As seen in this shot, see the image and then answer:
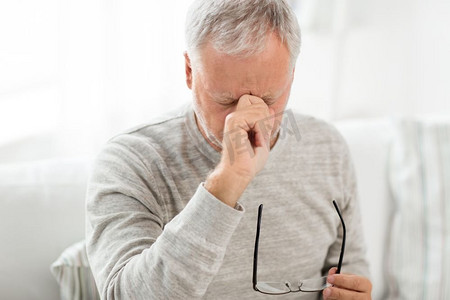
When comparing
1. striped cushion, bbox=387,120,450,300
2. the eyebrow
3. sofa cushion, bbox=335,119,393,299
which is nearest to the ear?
the eyebrow

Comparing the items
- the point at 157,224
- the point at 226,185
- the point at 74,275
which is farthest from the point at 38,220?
the point at 226,185

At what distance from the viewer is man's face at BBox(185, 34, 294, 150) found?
3.42ft

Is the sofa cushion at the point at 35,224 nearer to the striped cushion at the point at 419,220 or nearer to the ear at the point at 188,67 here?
the ear at the point at 188,67

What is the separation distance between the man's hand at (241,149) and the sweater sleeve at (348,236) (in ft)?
1.28

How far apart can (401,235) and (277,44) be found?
0.88 m

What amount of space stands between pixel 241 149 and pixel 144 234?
25 cm

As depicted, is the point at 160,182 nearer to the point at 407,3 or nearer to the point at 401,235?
the point at 401,235

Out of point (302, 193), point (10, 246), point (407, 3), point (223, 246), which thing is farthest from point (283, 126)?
point (407, 3)

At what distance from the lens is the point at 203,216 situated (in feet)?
3.19

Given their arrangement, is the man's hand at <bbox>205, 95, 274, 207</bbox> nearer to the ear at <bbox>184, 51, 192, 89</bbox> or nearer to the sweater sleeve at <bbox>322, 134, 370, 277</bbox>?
the ear at <bbox>184, 51, 192, 89</bbox>

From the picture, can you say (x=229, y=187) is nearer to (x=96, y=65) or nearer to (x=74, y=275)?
(x=74, y=275)

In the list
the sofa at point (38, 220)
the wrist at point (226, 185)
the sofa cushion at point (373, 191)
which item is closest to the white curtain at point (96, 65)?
the sofa at point (38, 220)

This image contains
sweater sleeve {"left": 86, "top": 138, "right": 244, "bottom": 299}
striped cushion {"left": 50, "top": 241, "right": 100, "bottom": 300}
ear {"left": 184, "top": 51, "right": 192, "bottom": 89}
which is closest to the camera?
sweater sleeve {"left": 86, "top": 138, "right": 244, "bottom": 299}

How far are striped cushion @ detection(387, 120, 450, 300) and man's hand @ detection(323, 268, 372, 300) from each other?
1.78ft
